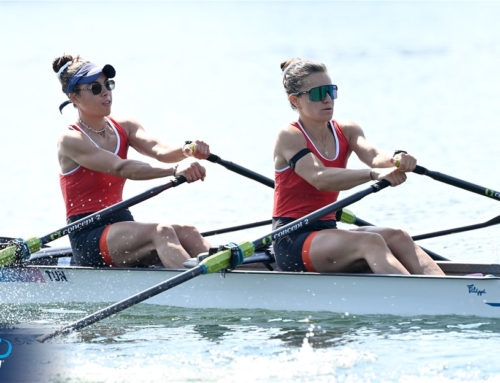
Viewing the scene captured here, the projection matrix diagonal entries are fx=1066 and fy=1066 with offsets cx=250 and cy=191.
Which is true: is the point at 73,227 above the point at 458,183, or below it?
below

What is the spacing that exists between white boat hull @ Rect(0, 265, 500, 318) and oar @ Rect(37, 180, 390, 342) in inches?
10.7

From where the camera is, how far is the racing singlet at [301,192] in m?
8.31

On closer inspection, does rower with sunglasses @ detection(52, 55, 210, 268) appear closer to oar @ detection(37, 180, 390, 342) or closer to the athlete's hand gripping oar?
the athlete's hand gripping oar

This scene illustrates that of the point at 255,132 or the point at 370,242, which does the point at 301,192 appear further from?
the point at 255,132

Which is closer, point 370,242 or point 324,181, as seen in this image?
point 370,242

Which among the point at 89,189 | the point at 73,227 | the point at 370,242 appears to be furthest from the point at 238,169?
the point at 370,242

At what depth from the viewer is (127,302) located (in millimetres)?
7785

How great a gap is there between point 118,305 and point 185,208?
7.16m

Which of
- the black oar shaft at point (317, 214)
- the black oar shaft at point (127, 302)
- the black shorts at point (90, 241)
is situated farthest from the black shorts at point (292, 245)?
the black shorts at point (90, 241)

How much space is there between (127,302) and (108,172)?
5.09ft

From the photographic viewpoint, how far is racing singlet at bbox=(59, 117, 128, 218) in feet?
30.0

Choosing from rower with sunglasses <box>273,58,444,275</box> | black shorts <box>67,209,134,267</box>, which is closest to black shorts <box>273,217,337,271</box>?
rower with sunglasses <box>273,58,444,275</box>

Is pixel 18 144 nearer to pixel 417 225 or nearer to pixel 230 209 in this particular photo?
pixel 230 209

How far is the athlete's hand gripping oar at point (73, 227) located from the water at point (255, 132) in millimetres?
506
